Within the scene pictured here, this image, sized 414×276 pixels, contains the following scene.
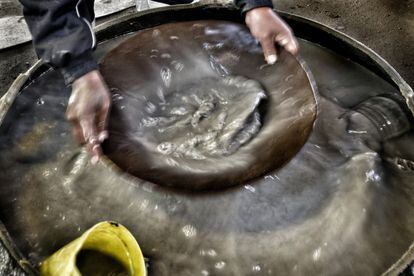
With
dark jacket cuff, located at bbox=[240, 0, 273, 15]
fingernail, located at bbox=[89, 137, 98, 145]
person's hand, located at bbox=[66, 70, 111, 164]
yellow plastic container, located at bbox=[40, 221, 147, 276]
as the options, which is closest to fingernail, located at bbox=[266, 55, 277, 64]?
dark jacket cuff, located at bbox=[240, 0, 273, 15]

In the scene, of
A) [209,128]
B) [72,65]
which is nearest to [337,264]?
[209,128]

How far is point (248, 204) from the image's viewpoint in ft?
4.74

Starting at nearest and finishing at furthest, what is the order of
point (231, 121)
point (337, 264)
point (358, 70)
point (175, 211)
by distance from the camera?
point (337, 264)
point (175, 211)
point (231, 121)
point (358, 70)

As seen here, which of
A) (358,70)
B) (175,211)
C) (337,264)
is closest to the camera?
(337,264)

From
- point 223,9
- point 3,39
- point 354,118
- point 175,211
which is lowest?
point 3,39

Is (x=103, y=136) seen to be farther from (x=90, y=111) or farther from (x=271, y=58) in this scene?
(x=271, y=58)

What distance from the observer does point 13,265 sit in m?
1.21

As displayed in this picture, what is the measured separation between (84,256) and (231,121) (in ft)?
2.39

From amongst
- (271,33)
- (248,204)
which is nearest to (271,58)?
(271,33)

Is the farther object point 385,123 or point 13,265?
point 385,123

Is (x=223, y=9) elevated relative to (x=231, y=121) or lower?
elevated

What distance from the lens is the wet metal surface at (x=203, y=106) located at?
138 cm

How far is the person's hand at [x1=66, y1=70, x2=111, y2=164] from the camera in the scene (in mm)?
1322

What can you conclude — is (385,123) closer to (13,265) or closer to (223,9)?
(223,9)
